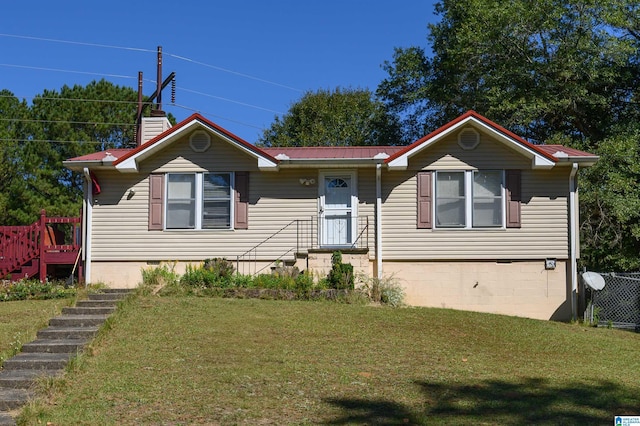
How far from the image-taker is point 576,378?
9.97m

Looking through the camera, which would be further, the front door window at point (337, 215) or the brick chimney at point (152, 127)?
the brick chimney at point (152, 127)

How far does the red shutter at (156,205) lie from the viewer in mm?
17562

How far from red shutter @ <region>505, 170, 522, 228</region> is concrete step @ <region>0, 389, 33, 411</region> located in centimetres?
1166

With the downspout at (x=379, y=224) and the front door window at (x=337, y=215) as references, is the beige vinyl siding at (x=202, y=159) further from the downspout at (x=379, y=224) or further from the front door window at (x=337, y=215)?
the downspout at (x=379, y=224)

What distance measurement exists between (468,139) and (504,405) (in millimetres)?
9803

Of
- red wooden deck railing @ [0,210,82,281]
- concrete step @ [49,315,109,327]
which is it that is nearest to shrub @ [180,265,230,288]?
concrete step @ [49,315,109,327]

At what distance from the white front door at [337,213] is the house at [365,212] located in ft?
0.08

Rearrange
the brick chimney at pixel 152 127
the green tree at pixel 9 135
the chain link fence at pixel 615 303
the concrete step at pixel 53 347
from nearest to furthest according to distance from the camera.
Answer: the concrete step at pixel 53 347, the chain link fence at pixel 615 303, the brick chimney at pixel 152 127, the green tree at pixel 9 135

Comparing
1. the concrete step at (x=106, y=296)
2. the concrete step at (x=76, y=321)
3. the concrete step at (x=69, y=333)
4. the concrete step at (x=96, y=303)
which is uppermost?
the concrete step at (x=106, y=296)

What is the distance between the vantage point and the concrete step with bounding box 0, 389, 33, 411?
8.50 m

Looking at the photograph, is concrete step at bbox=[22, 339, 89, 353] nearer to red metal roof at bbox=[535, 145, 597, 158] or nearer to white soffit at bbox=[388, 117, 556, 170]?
white soffit at bbox=[388, 117, 556, 170]

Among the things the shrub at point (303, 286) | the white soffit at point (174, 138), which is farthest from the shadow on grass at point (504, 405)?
the white soffit at point (174, 138)

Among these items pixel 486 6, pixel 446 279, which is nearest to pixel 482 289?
pixel 446 279

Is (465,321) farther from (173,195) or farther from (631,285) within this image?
(173,195)
